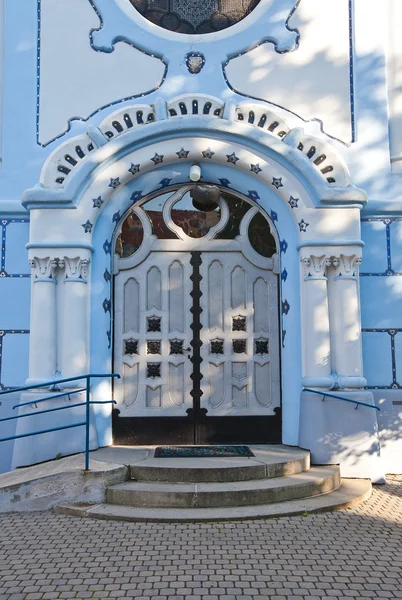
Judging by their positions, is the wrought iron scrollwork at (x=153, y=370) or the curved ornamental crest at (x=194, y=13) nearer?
the wrought iron scrollwork at (x=153, y=370)

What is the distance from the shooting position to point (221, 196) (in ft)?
24.0

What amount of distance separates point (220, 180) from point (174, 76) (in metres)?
1.51

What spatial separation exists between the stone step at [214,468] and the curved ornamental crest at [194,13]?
5.52m

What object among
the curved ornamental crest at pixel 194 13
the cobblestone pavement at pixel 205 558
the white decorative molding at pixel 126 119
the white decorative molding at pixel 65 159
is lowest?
the cobblestone pavement at pixel 205 558

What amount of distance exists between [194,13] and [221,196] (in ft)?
8.48

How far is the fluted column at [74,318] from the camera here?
6.55m

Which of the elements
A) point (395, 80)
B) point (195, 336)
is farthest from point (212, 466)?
point (395, 80)

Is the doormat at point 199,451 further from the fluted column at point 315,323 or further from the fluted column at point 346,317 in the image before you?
the fluted column at point 346,317

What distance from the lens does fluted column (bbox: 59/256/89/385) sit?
6.55 m

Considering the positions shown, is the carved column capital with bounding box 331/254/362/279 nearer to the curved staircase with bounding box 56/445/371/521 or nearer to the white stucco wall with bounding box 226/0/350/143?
the white stucco wall with bounding box 226/0/350/143

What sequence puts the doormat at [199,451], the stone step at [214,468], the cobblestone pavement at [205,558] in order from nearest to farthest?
the cobblestone pavement at [205,558]
the stone step at [214,468]
the doormat at [199,451]

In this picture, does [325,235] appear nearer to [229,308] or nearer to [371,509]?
[229,308]

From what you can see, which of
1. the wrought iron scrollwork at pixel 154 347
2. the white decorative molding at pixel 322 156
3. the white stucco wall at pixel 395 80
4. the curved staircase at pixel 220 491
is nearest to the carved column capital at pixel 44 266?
the wrought iron scrollwork at pixel 154 347

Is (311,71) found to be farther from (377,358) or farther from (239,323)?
(377,358)
